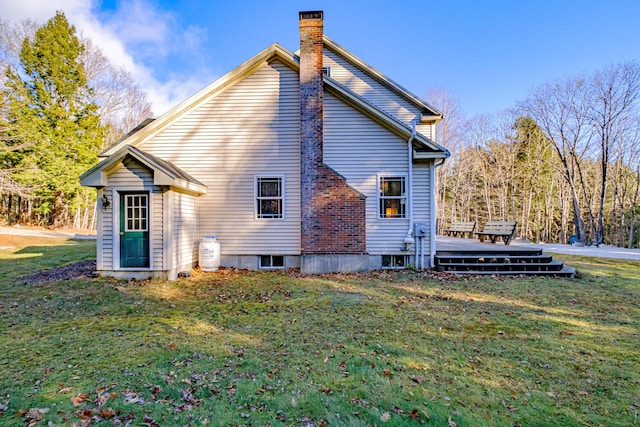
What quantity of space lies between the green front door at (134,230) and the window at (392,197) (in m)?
6.91

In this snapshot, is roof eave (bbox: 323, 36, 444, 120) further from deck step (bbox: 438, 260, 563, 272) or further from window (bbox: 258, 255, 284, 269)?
window (bbox: 258, 255, 284, 269)

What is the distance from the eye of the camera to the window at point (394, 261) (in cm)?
993

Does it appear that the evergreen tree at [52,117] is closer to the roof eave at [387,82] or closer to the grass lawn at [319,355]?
the grass lawn at [319,355]

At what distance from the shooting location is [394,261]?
9961mm

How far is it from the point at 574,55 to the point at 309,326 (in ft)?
85.1

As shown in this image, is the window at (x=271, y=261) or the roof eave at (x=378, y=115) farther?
the window at (x=271, y=261)

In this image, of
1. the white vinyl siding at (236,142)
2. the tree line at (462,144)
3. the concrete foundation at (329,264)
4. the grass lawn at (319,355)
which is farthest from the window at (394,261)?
the tree line at (462,144)

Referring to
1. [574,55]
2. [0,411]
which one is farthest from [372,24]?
[0,411]

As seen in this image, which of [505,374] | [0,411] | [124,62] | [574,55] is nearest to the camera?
[0,411]

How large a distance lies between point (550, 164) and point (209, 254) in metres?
23.0

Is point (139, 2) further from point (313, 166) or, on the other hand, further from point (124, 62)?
point (124, 62)

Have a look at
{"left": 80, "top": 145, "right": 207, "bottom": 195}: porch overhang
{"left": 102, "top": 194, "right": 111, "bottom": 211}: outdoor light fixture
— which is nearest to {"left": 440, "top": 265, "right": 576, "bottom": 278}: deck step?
{"left": 80, "top": 145, "right": 207, "bottom": 195}: porch overhang

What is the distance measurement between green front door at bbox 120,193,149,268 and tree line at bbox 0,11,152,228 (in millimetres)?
17100

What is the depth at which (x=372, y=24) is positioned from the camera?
51.3ft
